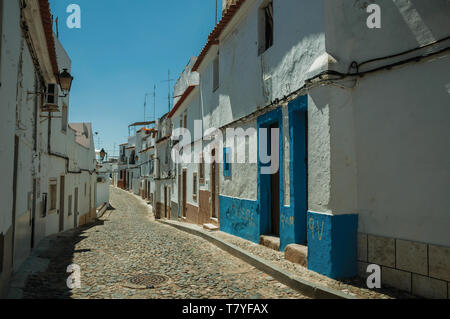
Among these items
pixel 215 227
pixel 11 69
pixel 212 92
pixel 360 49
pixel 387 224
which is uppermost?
pixel 212 92

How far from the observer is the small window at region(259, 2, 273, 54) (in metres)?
7.93

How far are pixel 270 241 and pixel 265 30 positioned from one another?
4703 mm

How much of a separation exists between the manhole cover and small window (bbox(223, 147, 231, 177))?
462 centimetres

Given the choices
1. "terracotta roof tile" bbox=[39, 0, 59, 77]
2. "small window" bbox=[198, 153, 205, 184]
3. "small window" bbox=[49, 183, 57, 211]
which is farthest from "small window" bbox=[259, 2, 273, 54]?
"small window" bbox=[49, 183, 57, 211]

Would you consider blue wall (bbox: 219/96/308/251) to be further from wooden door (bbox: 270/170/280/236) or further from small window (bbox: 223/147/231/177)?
small window (bbox: 223/147/231/177)

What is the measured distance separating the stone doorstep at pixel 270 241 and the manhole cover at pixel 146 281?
251 centimetres

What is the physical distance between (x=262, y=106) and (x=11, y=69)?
4812mm

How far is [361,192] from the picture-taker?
16.4 feet

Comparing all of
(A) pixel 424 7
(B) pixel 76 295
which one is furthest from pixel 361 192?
(B) pixel 76 295

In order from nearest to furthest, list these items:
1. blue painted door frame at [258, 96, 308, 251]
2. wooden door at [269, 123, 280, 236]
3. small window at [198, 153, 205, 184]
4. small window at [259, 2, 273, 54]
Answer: blue painted door frame at [258, 96, 308, 251] → wooden door at [269, 123, 280, 236] → small window at [259, 2, 273, 54] → small window at [198, 153, 205, 184]

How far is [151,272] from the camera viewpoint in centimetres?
573

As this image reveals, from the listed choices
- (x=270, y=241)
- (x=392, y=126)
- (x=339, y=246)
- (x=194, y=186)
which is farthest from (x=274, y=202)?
(x=194, y=186)
